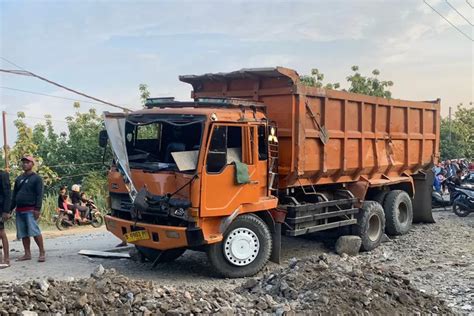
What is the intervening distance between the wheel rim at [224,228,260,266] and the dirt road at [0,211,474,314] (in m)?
0.30

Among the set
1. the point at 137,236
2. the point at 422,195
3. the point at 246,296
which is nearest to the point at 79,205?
the point at 137,236

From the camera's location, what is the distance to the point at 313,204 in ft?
28.0

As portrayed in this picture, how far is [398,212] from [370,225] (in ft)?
3.86

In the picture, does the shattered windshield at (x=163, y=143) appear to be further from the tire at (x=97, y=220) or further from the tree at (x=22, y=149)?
the tree at (x=22, y=149)

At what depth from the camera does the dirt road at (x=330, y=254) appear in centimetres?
703

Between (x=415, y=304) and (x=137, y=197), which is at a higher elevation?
(x=137, y=197)

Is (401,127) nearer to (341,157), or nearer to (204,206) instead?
(341,157)

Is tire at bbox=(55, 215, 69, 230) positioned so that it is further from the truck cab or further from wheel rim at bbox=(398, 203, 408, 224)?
wheel rim at bbox=(398, 203, 408, 224)

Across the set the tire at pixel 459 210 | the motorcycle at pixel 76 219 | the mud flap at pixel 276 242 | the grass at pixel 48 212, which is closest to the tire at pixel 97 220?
the motorcycle at pixel 76 219

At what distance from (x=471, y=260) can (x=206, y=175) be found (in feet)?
15.1

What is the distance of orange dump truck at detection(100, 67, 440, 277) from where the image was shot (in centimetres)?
698

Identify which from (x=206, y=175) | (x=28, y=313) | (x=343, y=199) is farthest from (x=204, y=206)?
(x=343, y=199)

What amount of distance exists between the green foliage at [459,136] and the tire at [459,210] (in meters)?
20.4

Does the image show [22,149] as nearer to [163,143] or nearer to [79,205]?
[79,205]
